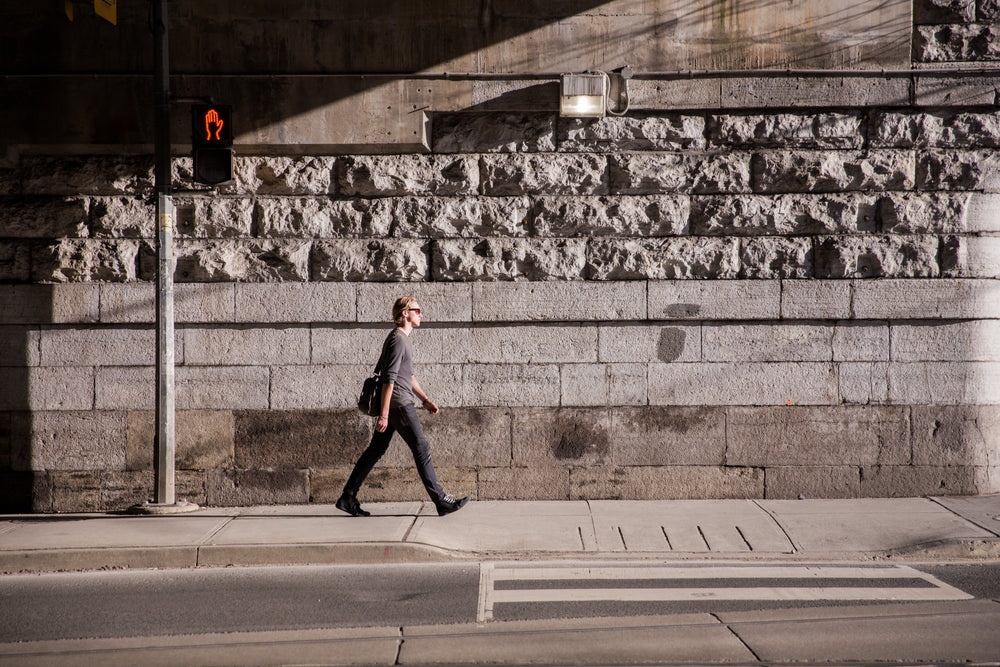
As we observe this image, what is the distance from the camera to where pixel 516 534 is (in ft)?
23.7

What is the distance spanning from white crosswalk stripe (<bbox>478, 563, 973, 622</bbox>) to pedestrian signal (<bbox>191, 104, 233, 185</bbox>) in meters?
4.27

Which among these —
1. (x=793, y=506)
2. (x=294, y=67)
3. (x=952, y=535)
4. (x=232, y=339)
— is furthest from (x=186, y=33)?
(x=952, y=535)

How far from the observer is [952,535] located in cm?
696

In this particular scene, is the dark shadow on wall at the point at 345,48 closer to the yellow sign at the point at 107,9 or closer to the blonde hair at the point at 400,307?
the yellow sign at the point at 107,9

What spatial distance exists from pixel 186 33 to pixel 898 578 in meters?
7.93

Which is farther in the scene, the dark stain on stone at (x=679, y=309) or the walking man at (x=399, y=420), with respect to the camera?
the dark stain on stone at (x=679, y=309)

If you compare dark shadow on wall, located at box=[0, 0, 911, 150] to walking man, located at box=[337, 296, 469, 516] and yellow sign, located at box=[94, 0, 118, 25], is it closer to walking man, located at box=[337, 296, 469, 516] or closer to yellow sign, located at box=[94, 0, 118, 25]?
yellow sign, located at box=[94, 0, 118, 25]

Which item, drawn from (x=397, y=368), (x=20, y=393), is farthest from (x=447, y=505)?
(x=20, y=393)

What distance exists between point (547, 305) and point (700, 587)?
3.44 metres

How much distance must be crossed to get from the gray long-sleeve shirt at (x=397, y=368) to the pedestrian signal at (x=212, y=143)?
216cm

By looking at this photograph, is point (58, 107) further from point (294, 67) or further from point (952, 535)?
point (952, 535)

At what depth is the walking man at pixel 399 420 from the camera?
755 centimetres

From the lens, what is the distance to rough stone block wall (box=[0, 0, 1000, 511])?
8.50m

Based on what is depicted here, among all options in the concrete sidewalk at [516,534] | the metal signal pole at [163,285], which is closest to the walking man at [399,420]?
the concrete sidewalk at [516,534]
